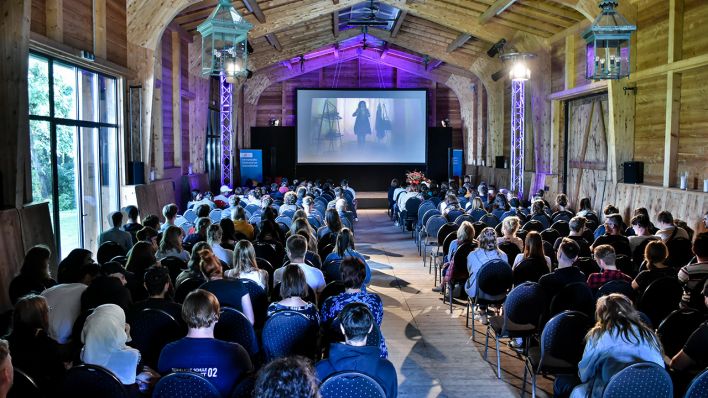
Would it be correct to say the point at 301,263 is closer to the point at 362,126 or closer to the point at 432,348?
the point at 432,348

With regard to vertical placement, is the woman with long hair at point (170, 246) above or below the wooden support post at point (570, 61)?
below

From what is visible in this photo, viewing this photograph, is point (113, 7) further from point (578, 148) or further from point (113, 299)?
point (578, 148)

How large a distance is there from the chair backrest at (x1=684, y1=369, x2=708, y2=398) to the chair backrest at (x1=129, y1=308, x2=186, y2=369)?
305cm

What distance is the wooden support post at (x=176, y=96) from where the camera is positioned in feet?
52.6

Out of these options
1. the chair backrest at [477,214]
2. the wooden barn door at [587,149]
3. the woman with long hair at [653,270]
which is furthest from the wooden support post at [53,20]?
the wooden barn door at [587,149]

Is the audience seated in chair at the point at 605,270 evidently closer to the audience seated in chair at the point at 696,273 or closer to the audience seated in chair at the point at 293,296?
the audience seated in chair at the point at 696,273

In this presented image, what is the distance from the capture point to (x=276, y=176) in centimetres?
2666

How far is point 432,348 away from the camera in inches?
262

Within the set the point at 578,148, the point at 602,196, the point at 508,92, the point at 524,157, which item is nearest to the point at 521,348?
the point at 602,196

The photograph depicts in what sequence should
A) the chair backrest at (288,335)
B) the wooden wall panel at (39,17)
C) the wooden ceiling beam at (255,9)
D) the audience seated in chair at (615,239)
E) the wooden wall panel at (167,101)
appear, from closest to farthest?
the chair backrest at (288,335) → the audience seated in chair at (615,239) → the wooden wall panel at (39,17) → the wooden ceiling beam at (255,9) → the wooden wall panel at (167,101)

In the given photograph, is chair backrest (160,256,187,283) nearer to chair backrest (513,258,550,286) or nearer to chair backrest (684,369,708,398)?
chair backrest (513,258,550,286)

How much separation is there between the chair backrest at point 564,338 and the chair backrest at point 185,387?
2426 mm

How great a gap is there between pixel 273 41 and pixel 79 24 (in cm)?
1095

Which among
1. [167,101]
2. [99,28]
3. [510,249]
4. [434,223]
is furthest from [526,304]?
[167,101]
